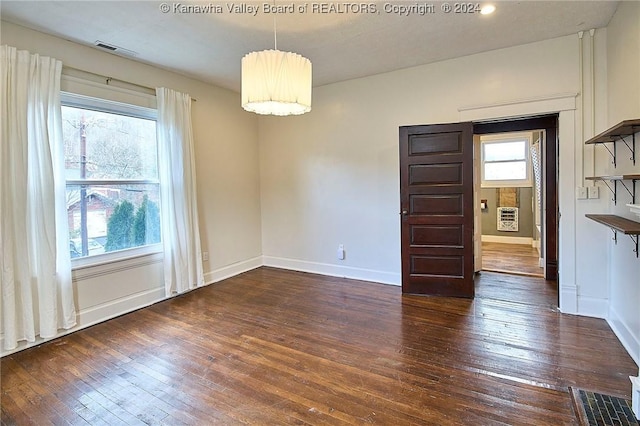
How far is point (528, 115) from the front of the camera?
3.42 m

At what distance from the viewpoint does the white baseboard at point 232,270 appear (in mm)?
4553

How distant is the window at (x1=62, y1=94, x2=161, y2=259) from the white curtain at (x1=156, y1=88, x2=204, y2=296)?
17 centimetres

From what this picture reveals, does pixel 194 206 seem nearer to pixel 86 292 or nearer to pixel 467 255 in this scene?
pixel 86 292

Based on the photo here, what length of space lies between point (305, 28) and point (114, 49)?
1.91 meters

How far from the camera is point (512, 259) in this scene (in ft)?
18.5

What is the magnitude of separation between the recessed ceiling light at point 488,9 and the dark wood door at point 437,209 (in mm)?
1139

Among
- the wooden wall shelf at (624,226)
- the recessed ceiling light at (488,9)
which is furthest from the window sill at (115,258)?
the wooden wall shelf at (624,226)

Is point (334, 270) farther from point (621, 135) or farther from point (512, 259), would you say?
point (621, 135)

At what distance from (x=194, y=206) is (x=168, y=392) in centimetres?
239

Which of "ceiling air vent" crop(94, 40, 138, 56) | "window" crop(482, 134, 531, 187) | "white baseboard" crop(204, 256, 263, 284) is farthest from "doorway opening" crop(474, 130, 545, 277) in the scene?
"ceiling air vent" crop(94, 40, 138, 56)

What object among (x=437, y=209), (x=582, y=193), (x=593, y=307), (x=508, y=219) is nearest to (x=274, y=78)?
(x=437, y=209)

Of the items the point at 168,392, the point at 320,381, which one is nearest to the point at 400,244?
the point at 320,381

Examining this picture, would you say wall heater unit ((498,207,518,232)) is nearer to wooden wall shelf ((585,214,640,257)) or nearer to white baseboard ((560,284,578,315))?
white baseboard ((560,284,578,315))

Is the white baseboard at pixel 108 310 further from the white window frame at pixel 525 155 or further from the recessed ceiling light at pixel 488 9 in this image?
the white window frame at pixel 525 155
